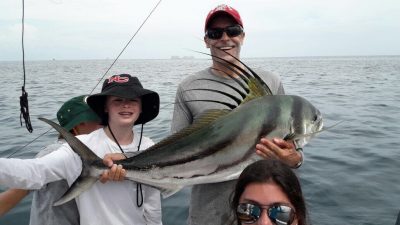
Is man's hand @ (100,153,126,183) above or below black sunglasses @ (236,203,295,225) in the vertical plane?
below

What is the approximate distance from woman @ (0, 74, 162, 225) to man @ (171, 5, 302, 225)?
0.34 metres

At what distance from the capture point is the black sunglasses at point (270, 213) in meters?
1.98

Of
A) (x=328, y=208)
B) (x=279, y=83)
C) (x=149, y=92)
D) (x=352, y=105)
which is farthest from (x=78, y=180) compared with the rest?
(x=352, y=105)

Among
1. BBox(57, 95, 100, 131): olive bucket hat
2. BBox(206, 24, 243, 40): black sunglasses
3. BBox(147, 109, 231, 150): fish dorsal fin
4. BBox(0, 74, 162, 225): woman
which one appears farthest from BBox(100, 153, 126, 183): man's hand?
BBox(206, 24, 243, 40): black sunglasses

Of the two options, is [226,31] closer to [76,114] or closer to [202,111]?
[202,111]

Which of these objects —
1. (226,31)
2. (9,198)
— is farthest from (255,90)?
(9,198)

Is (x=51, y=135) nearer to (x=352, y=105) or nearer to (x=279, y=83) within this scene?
(x=279, y=83)

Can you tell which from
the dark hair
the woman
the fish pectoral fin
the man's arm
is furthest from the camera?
the woman

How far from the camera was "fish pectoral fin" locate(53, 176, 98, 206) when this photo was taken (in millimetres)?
2471

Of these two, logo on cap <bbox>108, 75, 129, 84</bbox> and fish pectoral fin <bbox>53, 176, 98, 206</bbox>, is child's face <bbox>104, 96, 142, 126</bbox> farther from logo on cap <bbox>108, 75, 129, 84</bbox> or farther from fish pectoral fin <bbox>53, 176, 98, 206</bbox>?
fish pectoral fin <bbox>53, 176, 98, 206</bbox>

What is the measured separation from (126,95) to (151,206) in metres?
0.91

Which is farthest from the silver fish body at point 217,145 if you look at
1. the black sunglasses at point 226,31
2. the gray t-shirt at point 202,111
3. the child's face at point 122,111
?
the black sunglasses at point 226,31

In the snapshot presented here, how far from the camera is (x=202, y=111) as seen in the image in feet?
9.61

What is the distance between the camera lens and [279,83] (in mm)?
3088
